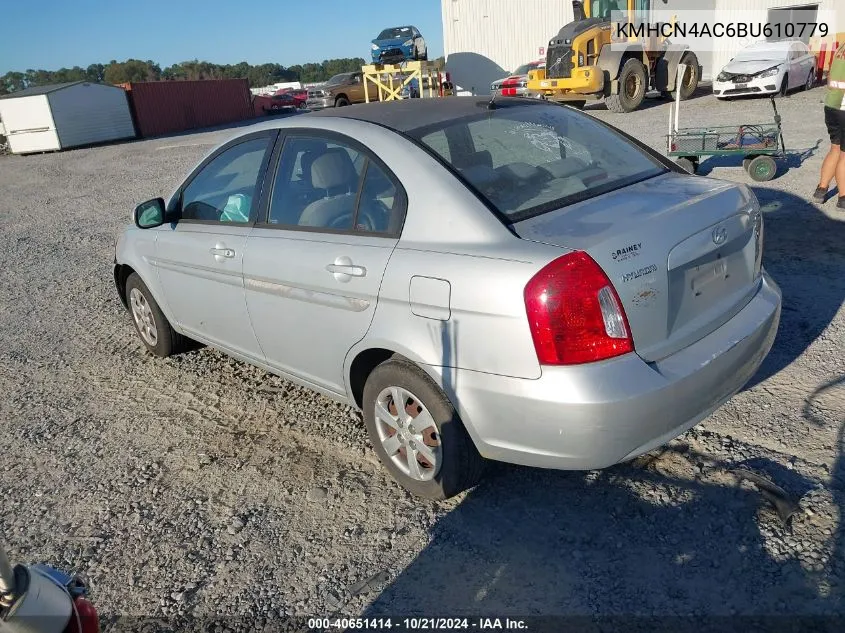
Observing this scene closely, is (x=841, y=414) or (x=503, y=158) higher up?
(x=503, y=158)

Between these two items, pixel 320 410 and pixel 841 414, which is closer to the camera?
pixel 841 414

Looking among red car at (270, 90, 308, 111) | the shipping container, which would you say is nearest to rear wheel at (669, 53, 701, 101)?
the shipping container

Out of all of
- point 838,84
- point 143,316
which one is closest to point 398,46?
point 838,84

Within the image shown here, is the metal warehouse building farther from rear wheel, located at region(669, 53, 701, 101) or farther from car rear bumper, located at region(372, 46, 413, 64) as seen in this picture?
rear wheel, located at region(669, 53, 701, 101)

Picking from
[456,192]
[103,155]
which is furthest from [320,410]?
[103,155]

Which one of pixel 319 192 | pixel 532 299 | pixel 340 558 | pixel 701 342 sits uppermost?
pixel 319 192

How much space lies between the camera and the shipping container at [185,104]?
1241 inches

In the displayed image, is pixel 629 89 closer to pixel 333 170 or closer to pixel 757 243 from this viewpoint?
pixel 757 243

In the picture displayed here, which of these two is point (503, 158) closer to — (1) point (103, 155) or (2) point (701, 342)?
(2) point (701, 342)

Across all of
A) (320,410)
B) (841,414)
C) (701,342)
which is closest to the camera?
(701,342)

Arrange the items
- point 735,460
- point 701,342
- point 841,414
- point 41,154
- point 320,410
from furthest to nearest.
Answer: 1. point 41,154
2. point 320,410
3. point 841,414
4. point 735,460
5. point 701,342

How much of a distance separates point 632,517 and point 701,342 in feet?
2.49

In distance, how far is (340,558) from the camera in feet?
8.96

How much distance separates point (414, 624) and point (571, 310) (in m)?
1.23
